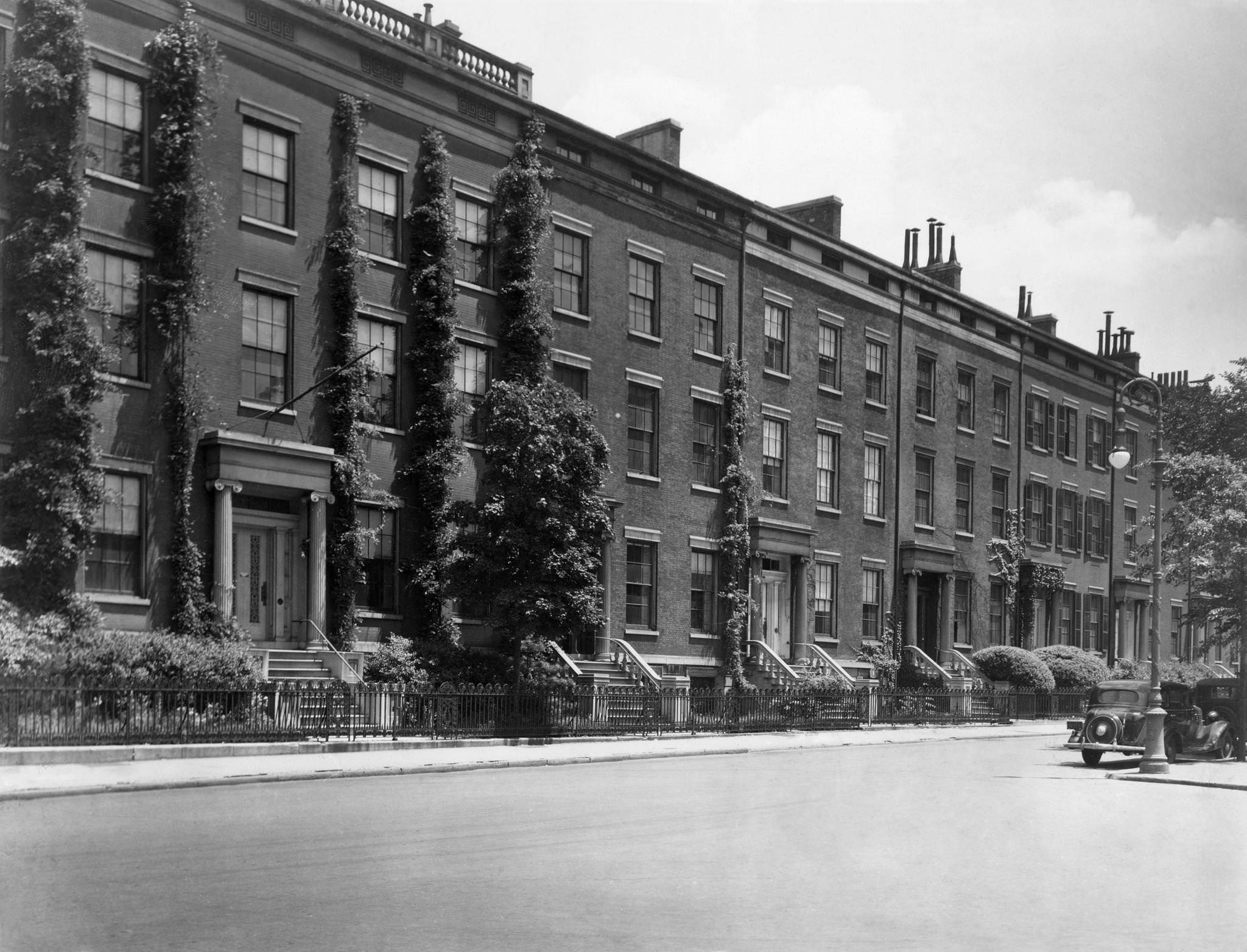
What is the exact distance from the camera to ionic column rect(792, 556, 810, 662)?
1560 inches

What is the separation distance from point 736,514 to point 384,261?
13445 millimetres

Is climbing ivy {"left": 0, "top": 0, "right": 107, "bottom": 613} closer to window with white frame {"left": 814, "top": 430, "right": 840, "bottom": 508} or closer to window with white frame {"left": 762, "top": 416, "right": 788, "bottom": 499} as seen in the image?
window with white frame {"left": 762, "top": 416, "right": 788, "bottom": 499}

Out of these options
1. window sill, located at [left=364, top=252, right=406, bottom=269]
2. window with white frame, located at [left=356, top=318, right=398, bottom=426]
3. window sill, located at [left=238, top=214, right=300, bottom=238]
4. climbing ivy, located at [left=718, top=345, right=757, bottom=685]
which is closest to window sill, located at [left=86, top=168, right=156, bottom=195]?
window sill, located at [left=238, top=214, right=300, bottom=238]

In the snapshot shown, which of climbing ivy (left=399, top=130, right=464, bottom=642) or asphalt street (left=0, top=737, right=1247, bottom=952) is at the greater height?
climbing ivy (left=399, top=130, right=464, bottom=642)

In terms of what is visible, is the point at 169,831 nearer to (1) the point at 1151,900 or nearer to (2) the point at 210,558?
(1) the point at 1151,900

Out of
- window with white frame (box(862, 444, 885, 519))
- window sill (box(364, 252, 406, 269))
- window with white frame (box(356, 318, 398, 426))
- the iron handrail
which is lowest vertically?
the iron handrail

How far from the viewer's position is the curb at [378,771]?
15.3m

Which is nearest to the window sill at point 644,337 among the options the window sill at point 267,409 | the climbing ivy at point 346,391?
the climbing ivy at point 346,391

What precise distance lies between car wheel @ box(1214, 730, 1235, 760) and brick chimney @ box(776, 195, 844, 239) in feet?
71.7

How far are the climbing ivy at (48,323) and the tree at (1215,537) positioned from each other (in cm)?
2182

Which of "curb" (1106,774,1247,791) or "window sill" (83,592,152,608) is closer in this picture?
"curb" (1106,774,1247,791)

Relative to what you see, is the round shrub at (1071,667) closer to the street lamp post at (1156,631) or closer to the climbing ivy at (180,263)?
the street lamp post at (1156,631)

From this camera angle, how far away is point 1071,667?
47.5 meters

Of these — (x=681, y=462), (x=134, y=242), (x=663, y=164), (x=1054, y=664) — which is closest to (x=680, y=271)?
(x=663, y=164)
